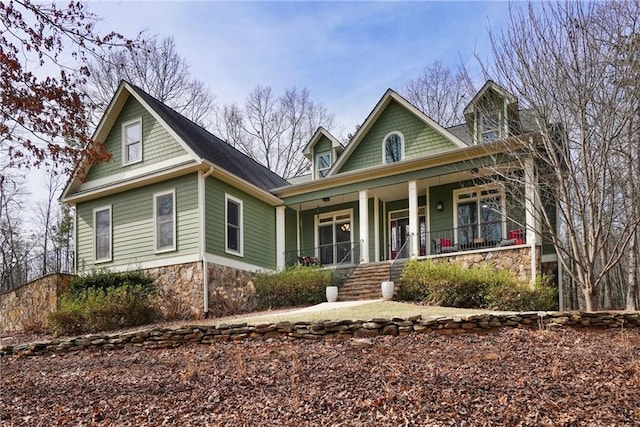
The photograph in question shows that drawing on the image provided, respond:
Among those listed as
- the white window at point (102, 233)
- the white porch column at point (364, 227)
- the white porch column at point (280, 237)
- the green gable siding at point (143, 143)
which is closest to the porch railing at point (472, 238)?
the white porch column at point (364, 227)

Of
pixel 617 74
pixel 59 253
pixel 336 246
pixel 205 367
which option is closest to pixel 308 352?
pixel 205 367

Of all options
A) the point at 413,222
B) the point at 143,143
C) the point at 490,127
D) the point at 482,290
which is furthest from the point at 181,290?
the point at 490,127

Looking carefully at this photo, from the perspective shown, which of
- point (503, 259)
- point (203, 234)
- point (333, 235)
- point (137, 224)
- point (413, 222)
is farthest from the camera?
point (333, 235)

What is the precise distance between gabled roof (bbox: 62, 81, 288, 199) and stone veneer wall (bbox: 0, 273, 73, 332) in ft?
9.04

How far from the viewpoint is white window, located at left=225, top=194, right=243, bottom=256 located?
1358 centimetres

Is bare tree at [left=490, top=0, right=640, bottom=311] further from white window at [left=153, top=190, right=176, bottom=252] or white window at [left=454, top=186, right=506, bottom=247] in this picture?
white window at [left=153, top=190, right=176, bottom=252]

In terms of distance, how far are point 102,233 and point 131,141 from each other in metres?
2.69

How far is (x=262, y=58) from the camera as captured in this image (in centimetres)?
1192

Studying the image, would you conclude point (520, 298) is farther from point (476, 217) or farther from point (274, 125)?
point (274, 125)

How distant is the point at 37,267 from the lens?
25375 millimetres

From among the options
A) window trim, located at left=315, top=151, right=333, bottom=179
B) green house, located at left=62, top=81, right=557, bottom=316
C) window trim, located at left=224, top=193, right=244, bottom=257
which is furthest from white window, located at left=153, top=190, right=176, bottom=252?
window trim, located at left=315, top=151, right=333, bottom=179

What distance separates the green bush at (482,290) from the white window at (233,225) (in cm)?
509

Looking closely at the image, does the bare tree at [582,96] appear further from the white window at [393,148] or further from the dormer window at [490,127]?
the white window at [393,148]

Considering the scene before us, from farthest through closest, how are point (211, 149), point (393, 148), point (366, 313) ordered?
point (393, 148), point (211, 149), point (366, 313)
